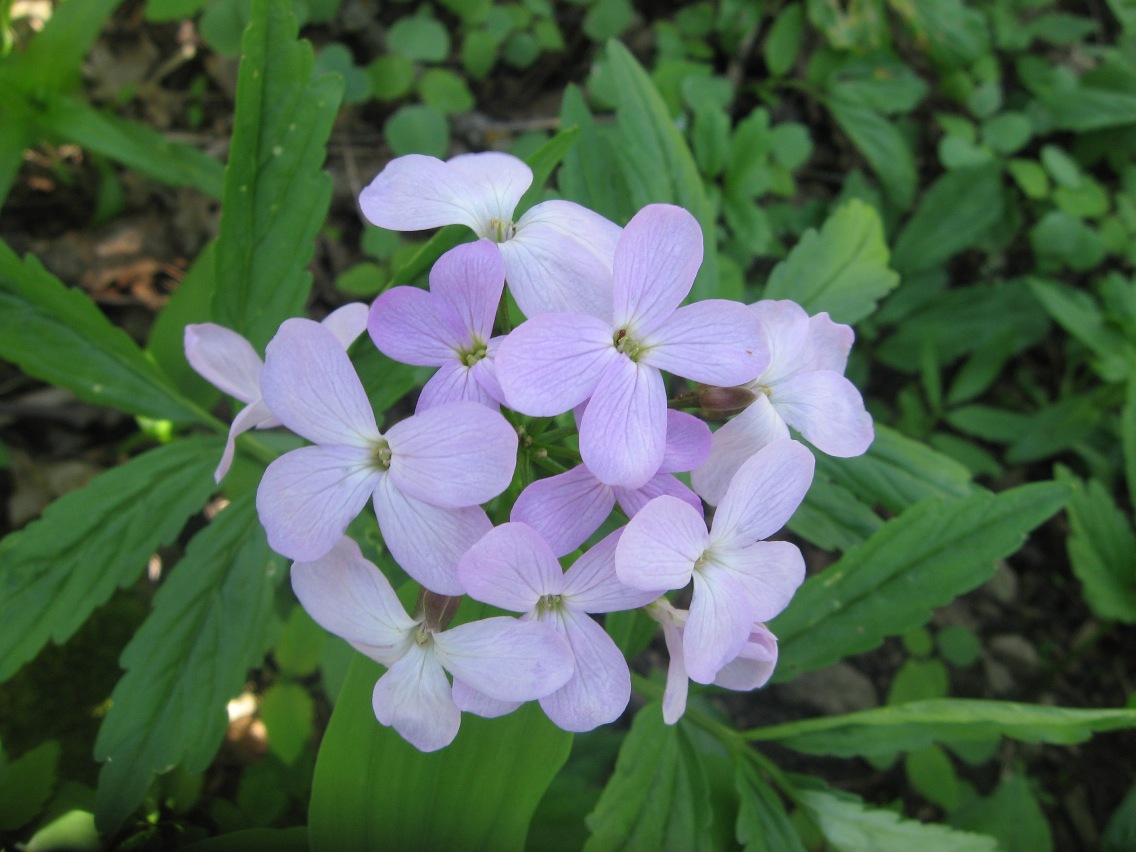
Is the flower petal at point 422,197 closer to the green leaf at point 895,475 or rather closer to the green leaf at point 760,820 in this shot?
the green leaf at point 895,475

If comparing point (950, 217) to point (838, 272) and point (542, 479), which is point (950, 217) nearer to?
point (838, 272)

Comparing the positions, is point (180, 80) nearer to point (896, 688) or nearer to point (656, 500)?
point (656, 500)

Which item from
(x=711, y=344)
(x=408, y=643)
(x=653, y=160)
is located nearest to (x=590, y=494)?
(x=711, y=344)

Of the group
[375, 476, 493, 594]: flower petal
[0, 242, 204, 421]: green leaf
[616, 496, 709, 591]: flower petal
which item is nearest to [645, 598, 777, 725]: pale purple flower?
[616, 496, 709, 591]: flower petal

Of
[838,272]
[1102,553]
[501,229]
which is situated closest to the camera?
[501,229]

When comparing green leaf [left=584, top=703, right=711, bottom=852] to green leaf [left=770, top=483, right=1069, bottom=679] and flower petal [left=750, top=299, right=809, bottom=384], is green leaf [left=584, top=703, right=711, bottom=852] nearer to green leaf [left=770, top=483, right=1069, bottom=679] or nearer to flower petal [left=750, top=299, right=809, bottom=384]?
green leaf [left=770, top=483, right=1069, bottom=679]
